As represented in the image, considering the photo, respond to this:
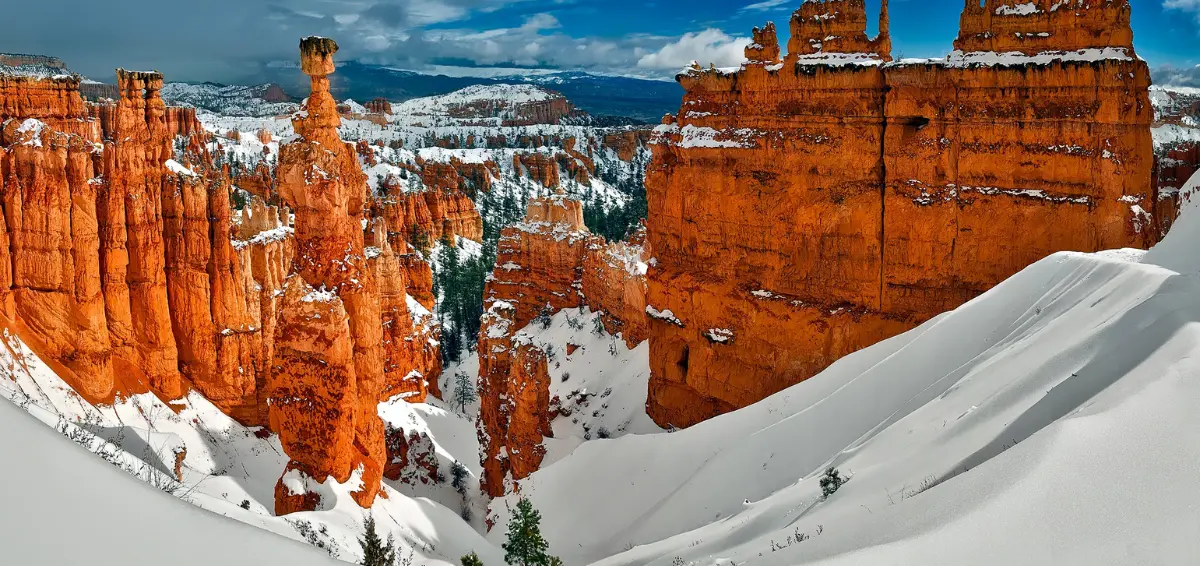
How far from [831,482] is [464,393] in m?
31.9

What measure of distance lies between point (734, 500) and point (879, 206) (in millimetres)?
8056

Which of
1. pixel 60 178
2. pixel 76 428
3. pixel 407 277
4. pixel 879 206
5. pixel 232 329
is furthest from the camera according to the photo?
pixel 407 277

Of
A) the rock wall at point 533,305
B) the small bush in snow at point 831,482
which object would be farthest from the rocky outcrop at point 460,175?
the small bush in snow at point 831,482

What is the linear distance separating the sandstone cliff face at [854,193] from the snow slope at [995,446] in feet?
10.2

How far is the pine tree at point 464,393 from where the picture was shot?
3658 centimetres

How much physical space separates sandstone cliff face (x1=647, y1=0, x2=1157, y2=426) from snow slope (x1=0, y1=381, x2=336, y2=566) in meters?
14.3

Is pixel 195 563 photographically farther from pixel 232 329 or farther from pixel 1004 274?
pixel 232 329

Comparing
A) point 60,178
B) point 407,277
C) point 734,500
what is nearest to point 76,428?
point 734,500

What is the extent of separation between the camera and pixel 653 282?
62.2 feet

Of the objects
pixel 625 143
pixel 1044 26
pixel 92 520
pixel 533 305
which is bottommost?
pixel 533 305

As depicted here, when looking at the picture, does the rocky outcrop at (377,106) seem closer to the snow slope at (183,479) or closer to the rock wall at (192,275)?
the rock wall at (192,275)

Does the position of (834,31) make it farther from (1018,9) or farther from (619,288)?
(619,288)

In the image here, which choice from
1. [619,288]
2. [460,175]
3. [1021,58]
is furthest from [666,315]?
[460,175]

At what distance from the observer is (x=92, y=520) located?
179 cm
